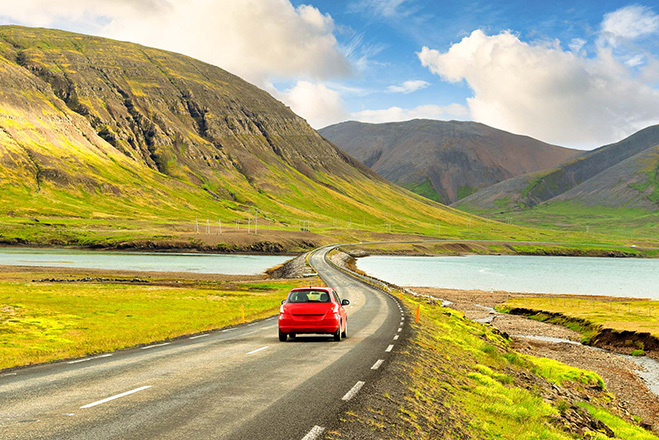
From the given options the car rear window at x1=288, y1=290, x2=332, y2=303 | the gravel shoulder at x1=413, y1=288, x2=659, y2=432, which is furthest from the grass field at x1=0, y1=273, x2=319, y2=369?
the gravel shoulder at x1=413, y1=288, x2=659, y2=432

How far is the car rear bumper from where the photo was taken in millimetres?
22328

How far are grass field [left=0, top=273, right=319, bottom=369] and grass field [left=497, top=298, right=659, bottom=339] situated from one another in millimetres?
35538

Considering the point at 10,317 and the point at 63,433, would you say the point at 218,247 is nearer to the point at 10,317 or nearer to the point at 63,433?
the point at 10,317

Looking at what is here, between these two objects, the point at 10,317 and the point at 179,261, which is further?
the point at 179,261

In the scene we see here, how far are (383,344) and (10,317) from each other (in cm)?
3196

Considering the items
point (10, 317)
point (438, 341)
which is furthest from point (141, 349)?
point (10, 317)

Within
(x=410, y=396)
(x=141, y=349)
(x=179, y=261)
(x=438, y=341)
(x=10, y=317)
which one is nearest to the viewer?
(x=410, y=396)

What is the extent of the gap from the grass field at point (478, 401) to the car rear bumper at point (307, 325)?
3814 mm

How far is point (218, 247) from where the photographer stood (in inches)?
7338

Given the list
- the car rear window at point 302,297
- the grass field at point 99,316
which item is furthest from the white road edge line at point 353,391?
the grass field at point 99,316

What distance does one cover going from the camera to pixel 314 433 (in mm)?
9562

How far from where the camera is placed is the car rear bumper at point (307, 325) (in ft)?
73.3

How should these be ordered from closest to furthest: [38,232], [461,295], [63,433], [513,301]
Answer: [63,433], [513,301], [461,295], [38,232]

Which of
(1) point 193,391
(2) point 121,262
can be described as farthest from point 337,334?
(2) point 121,262
